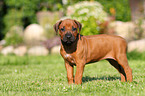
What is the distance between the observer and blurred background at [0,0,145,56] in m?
14.5

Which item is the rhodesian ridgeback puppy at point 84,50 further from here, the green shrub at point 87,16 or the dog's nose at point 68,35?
the green shrub at point 87,16

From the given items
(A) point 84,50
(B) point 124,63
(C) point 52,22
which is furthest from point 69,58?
(C) point 52,22

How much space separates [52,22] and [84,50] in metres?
13.3

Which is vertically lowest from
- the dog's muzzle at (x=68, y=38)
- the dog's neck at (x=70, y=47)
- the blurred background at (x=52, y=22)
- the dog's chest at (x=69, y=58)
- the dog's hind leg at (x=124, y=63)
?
the blurred background at (x=52, y=22)

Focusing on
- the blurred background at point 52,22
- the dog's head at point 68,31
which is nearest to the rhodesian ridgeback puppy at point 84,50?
the dog's head at point 68,31

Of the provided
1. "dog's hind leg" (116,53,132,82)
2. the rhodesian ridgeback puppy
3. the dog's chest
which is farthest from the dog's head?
"dog's hind leg" (116,53,132,82)

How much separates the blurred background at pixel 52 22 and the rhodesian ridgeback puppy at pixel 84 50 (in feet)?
22.0

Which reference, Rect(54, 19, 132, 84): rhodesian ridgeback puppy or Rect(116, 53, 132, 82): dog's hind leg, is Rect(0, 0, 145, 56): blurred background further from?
Rect(116, 53, 132, 82): dog's hind leg

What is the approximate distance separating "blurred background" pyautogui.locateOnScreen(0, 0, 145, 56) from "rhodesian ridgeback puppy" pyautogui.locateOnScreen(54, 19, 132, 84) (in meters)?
6.71

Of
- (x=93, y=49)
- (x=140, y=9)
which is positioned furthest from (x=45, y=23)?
(x=93, y=49)

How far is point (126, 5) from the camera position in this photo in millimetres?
23234

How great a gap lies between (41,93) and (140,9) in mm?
13864

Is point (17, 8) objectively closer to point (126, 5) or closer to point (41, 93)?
point (126, 5)

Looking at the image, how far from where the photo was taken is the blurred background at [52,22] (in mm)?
14484
